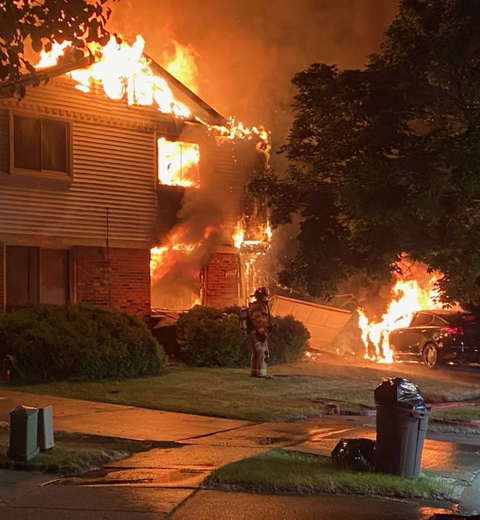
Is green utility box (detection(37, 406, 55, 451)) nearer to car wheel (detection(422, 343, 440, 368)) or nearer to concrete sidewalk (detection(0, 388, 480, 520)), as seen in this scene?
concrete sidewalk (detection(0, 388, 480, 520))

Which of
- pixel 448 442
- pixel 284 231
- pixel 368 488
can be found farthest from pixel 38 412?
pixel 284 231

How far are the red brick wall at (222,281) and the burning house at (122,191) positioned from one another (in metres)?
0.02

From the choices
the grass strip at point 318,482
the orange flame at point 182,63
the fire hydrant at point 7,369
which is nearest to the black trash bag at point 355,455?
the grass strip at point 318,482

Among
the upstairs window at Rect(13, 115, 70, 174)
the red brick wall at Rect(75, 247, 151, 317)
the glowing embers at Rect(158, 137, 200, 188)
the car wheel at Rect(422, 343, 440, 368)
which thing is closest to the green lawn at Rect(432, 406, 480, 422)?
the car wheel at Rect(422, 343, 440, 368)

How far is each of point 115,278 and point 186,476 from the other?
11858 millimetres

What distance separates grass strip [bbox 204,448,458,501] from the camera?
7223 millimetres

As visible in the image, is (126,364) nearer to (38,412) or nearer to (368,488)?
(38,412)

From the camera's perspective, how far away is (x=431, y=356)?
21.2m

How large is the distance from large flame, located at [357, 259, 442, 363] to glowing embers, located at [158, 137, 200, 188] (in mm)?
6816

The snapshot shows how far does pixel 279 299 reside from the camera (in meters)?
24.7

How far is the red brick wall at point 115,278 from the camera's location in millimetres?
18797

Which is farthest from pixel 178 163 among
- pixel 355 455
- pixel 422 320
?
pixel 355 455

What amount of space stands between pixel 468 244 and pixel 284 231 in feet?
74.7

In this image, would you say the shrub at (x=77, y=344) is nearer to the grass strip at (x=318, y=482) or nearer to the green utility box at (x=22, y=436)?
the green utility box at (x=22, y=436)
